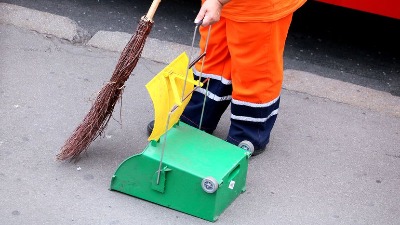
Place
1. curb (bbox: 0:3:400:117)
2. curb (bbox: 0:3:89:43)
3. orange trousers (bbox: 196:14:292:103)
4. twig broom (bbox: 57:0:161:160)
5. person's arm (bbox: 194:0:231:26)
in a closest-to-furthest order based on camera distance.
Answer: person's arm (bbox: 194:0:231:26), twig broom (bbox: 57:0:161:160), orange trousers (bbox: 196:14:292:103), curb (bbox: 0:3:400:117), curb (bbox: 0:3:89:43)

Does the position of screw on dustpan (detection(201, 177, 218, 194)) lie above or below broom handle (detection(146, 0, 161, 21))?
below

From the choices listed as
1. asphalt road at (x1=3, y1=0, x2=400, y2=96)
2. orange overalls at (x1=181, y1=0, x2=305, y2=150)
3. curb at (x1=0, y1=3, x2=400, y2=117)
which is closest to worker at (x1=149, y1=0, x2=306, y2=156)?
orange overalls at (x1=181, y1=0, x2=305, y2=150)

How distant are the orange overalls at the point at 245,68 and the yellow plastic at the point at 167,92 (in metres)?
0.25

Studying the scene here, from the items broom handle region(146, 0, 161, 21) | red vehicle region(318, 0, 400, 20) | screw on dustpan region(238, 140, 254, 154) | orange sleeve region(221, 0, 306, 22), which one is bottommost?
screw on dustpan region(238, 140, 254, 154)

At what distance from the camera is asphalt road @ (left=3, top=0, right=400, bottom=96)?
546 centimetres

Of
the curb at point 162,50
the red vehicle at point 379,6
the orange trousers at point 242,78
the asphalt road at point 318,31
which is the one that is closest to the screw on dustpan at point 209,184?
the orange trousers at point 242,78

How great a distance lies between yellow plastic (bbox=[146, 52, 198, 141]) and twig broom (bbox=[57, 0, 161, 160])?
0.54 feet

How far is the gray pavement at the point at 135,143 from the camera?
388 centimetres

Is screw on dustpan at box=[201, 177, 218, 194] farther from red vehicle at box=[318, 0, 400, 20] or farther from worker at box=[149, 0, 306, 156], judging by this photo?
red vehicle at box=[318, 0, 400, 20]

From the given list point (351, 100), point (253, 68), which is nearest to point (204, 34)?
point (253, 68)

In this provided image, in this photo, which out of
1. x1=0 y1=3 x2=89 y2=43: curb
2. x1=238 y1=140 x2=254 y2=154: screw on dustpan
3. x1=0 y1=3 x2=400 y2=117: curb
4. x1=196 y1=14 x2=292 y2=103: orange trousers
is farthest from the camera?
x1=0 y1=3 x2=89 y2=43: curb

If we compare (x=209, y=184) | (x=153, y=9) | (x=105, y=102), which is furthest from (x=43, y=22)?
(x=209, y=184)

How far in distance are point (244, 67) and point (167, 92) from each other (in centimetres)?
44

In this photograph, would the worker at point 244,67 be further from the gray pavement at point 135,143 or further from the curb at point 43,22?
the curb at point 43,22
